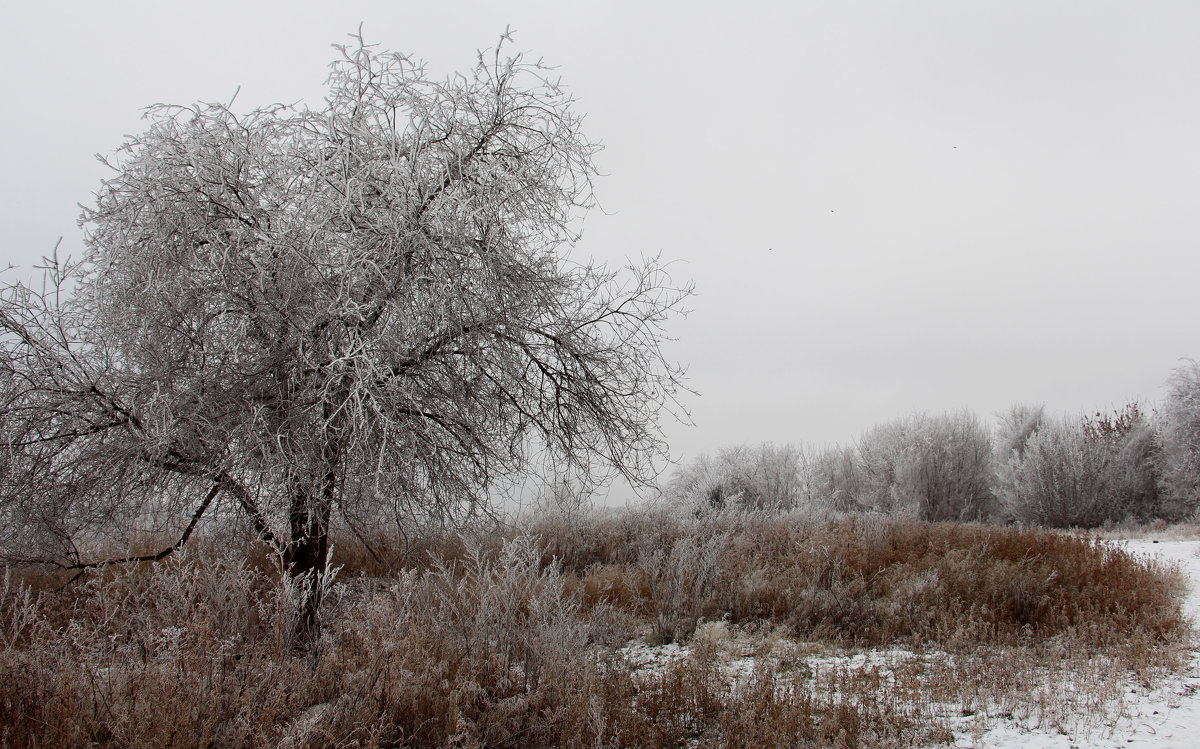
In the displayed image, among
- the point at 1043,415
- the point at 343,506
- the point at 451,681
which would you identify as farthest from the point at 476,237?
the point at 1043,415

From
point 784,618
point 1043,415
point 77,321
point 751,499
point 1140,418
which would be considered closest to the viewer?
point 77,321

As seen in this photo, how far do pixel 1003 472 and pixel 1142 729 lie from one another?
2063 cm

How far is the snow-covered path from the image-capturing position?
13.1ft

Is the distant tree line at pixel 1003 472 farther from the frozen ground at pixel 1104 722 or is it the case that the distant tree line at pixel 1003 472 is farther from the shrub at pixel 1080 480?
the frozen ground at pixel 1104 722

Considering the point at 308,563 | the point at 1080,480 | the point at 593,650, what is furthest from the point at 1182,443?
the point at 308,563

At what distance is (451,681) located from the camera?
13.1ft

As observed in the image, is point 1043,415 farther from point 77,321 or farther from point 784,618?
point 77,321

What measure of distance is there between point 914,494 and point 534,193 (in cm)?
2017

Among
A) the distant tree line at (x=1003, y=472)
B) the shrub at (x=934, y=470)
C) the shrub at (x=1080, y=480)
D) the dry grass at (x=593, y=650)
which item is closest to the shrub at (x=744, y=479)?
the distant tree line at (x=1003, y=472)

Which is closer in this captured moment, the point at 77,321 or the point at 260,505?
the point at 260,505

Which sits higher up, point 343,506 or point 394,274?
point 394,274

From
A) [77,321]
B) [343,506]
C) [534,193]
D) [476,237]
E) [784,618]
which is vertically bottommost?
[784,618]

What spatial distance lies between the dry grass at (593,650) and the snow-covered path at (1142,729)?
177 millimetres

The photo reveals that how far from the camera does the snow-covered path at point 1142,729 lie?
3.99 m
